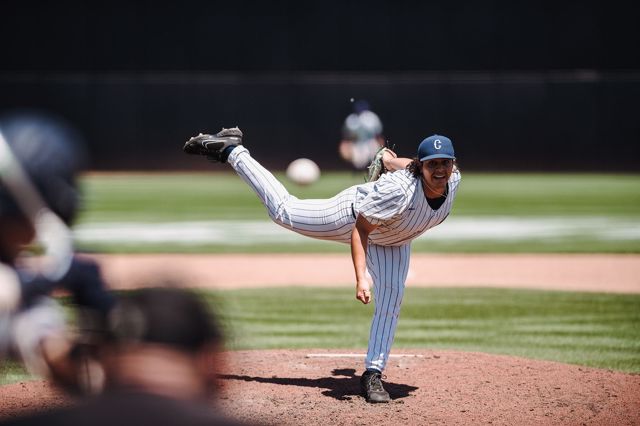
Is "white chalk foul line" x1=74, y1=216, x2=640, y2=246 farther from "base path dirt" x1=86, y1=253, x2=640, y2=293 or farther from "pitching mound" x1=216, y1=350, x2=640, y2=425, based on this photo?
"pitching mound" x1=216, y1=350, x2=640, y2=425

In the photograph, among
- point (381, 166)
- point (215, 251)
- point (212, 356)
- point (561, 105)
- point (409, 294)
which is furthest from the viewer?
point (561, 105)

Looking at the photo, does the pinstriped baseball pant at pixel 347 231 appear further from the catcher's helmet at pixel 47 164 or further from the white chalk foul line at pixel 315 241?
the white chalk foul line at pixel 315 241

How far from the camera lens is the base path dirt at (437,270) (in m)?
11.7

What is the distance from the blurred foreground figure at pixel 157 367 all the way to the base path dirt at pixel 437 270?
8985 millimetres

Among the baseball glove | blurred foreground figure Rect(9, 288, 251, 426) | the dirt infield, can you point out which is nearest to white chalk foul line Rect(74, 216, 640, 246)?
the dirt infield

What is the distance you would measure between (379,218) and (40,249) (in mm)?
3398

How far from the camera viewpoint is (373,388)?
602 cm

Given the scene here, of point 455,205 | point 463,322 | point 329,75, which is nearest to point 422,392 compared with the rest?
point 463,322

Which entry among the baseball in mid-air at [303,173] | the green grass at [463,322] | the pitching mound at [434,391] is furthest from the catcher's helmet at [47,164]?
the baseball in mid-air at [303,173]

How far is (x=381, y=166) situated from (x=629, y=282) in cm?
641

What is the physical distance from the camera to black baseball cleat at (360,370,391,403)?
598 cm

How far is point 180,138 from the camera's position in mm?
31453

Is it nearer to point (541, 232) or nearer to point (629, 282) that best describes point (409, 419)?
point (629, 282)

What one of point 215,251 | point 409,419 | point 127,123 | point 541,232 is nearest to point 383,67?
point 127,123
